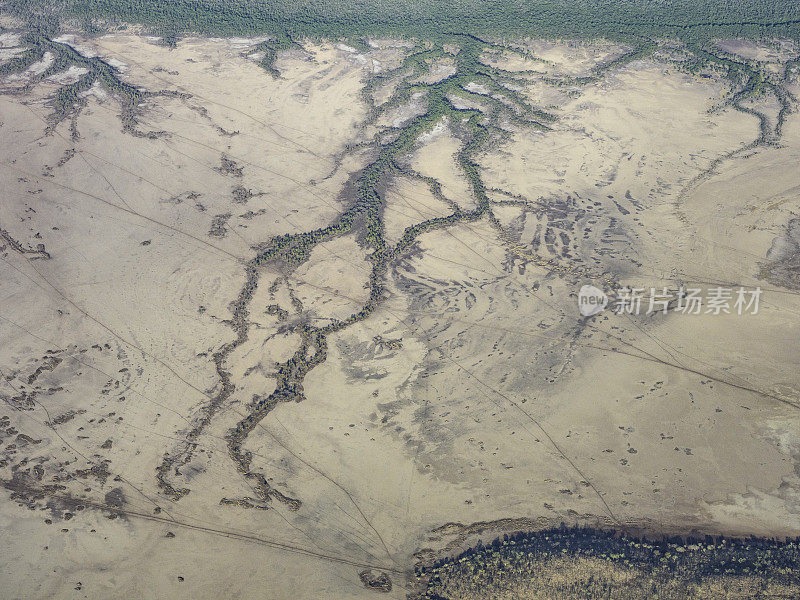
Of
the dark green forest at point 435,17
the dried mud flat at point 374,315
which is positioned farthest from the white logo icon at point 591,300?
the dark green forest at point 435,17

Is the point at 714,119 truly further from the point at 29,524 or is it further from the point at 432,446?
the point at 29,524

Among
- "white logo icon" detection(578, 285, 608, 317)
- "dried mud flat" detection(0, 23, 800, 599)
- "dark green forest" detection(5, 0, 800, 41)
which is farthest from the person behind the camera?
"dark green forest" detection(5, 0, 800, 41)

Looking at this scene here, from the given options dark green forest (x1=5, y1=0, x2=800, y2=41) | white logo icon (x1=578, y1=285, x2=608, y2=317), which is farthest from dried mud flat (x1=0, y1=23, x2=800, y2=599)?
dark green forest (x1=5, y1=0, x2=800, y2=41)

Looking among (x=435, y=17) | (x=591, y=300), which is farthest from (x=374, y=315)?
(x=435, y=17)

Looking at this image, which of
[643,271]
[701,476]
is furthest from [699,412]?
[643,271]

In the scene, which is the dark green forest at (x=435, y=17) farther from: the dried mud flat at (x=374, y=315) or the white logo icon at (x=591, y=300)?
the white logo icon at (x=591, y=300)

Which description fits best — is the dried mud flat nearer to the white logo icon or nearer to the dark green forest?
the white logo icon
